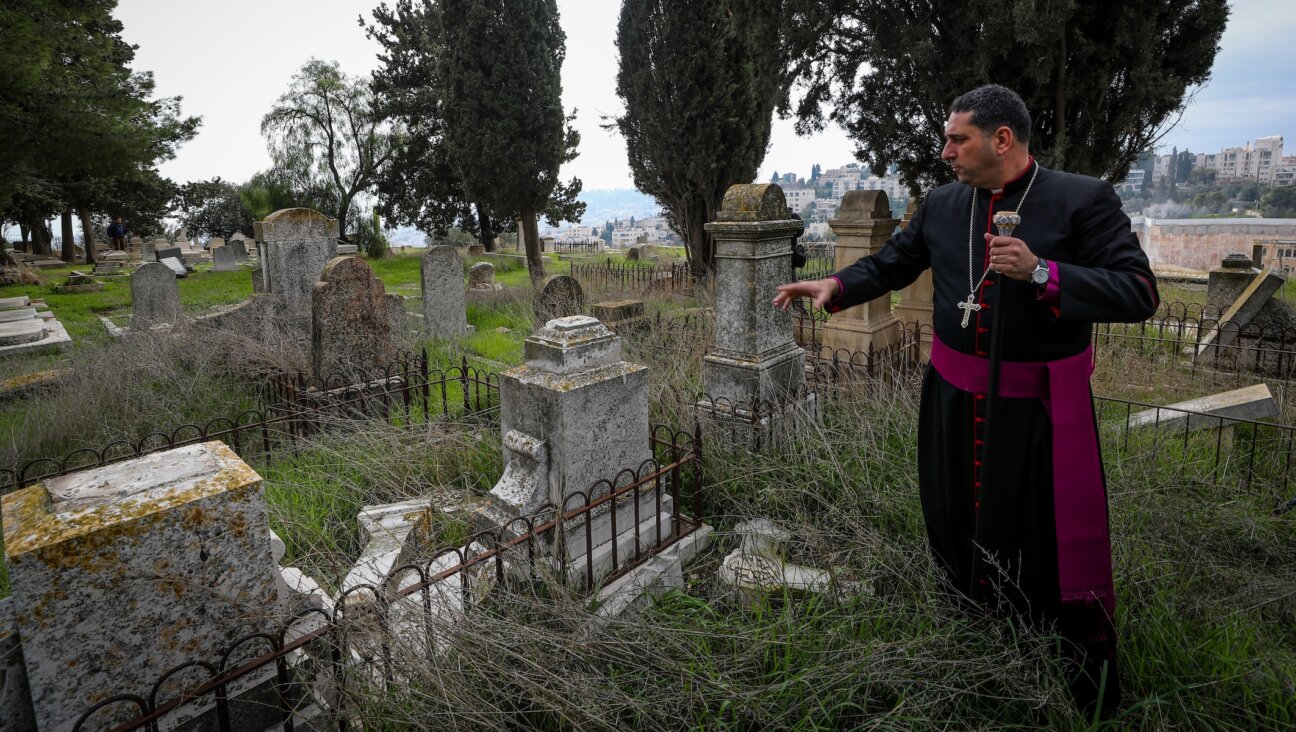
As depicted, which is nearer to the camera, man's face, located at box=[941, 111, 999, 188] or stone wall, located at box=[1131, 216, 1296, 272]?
man's face, located at box=[941, 111, 999, 188]

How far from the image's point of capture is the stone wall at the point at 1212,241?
20625 mm

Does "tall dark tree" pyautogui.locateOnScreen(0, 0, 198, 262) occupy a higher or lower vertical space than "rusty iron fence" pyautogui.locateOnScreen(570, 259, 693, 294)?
higher

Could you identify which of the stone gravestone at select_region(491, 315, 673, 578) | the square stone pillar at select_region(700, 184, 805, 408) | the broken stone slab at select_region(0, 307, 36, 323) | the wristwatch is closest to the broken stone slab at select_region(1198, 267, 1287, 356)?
the square stone pillar at select_region(700, 184, 805, 408)

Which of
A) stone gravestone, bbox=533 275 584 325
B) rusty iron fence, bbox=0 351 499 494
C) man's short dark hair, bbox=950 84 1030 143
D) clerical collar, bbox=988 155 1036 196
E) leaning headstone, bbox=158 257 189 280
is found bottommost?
rusty iron fence, bbox=0 351 499 494

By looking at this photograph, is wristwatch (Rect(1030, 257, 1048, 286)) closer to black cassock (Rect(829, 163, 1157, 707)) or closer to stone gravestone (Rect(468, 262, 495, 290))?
black cassock (Rect(829, 163, 1157, 707))

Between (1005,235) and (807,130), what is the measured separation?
376 inches

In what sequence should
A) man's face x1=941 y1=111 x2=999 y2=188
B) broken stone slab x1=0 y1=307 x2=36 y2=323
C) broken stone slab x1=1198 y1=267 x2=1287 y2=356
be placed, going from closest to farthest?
man's face x1=941 y1=111 x2=999 y2=188, broken stone slab x1=1198 y1=267 x2=1287 y2=356, broken stone slab x1=0 y1=307 x2=36 y2=323

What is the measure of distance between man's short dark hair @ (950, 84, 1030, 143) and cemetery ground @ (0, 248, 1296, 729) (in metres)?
1.65

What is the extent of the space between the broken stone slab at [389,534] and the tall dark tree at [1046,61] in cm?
730

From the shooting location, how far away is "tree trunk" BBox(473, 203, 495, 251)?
933 inches

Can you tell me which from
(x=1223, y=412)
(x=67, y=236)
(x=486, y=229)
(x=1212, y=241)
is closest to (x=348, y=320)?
(x=1223, y=412)

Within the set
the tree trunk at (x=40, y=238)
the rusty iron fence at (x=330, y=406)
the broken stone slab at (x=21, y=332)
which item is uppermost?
the tree trunk at (x=40, y=238)

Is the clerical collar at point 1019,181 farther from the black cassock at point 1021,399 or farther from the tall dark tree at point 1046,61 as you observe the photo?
the tall dark tree at point 1046,61

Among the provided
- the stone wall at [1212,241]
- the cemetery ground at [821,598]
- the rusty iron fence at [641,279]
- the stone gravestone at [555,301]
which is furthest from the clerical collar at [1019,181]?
the stone wall at [1212,241]
